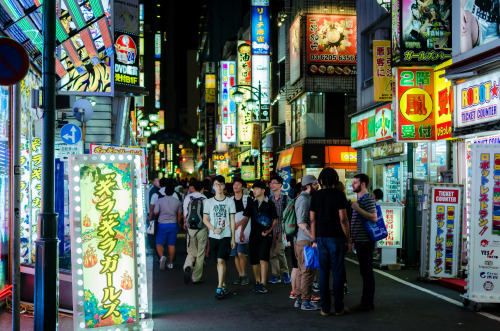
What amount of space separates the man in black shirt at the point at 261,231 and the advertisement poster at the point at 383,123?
32.9 feet

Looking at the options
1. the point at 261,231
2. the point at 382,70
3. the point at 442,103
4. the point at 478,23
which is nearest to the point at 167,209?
the point at 261,231

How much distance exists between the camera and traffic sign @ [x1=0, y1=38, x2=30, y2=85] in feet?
18.4

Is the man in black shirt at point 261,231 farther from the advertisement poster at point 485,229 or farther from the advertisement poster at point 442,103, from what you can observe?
the advertisement poster at point 442,103

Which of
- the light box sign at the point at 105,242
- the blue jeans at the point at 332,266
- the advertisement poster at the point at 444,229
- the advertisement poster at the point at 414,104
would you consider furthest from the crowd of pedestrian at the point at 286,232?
the light box sign at the point at 105,242

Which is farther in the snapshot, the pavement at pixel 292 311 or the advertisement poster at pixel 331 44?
the advertisement poster at pixel 331 44

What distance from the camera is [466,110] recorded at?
520 inches

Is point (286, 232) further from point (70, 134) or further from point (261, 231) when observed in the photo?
point (70, 134)

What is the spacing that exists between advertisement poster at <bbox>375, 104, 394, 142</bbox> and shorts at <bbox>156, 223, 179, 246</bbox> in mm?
9089

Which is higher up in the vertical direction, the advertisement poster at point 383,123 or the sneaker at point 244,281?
the advertisement poster at point 383,123

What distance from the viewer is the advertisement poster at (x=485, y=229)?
861 cm

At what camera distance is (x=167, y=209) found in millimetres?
13867

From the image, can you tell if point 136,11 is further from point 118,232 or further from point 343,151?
point 118,232

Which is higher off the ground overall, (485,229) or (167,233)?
(485,229)

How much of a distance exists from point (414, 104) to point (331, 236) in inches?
315
